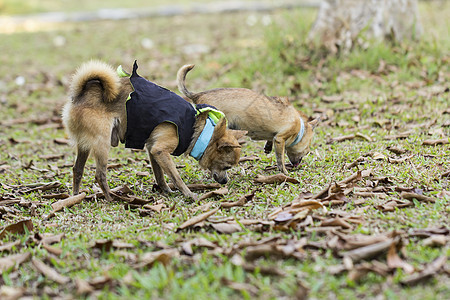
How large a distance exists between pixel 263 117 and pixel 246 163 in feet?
1.89

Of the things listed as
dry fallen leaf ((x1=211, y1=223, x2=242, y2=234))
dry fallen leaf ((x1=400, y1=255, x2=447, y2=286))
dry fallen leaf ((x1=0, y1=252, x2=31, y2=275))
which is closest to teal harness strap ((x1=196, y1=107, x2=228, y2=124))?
dry fallen leaf ((x1=211, y1=223, x2=242, y2=234))

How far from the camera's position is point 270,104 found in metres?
6.14

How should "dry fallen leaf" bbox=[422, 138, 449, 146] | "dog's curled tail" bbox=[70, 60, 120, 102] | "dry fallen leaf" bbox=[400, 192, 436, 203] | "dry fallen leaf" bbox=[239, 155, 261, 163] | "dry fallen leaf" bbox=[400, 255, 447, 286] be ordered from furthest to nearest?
"dry fallen leaf" bbox=[239, 155, 261, 163] → "dry fallen leaf" bbox=[422, 138, 449, 146] → "dog's curled tail" bbox=[70, 60, 120, 102] → "dry fallen leaf" bbox=[400, 192, 436, 203] → "dry fallen leaf" bbox=[400, 255, 447, 286]

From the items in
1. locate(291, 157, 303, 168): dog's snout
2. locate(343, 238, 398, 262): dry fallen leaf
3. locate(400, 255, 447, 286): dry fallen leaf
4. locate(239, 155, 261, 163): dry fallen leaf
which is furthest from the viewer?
locate(239, 155, 261, 163): dry fallen leaf

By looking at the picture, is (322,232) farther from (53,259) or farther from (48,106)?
(48,106)

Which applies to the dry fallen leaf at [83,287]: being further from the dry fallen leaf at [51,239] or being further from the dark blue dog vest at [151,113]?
the dark blue dog vest at [151,113]

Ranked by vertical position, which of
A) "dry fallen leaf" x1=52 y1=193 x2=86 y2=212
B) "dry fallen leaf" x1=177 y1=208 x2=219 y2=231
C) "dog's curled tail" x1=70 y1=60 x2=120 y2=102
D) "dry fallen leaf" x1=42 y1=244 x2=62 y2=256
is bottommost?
"dry fallen leaf" x1=52 y1=193 x2=86 y2=212

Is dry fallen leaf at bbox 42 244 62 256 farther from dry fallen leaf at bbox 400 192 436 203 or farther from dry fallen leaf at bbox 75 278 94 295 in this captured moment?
dry fallen leaf at bbox 400 192 436 203

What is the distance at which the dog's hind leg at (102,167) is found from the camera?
15.9 feet

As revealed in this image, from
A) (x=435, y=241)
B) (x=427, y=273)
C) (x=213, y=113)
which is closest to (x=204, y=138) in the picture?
(x=213, y=113)

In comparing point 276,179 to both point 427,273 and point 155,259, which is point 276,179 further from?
point 427,273

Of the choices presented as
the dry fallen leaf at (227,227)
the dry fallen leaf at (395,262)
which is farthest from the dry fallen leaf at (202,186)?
the dry fallen leaf at (395,262)

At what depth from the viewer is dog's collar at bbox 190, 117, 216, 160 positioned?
5.16m

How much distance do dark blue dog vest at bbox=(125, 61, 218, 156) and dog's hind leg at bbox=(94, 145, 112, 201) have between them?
318 mm
